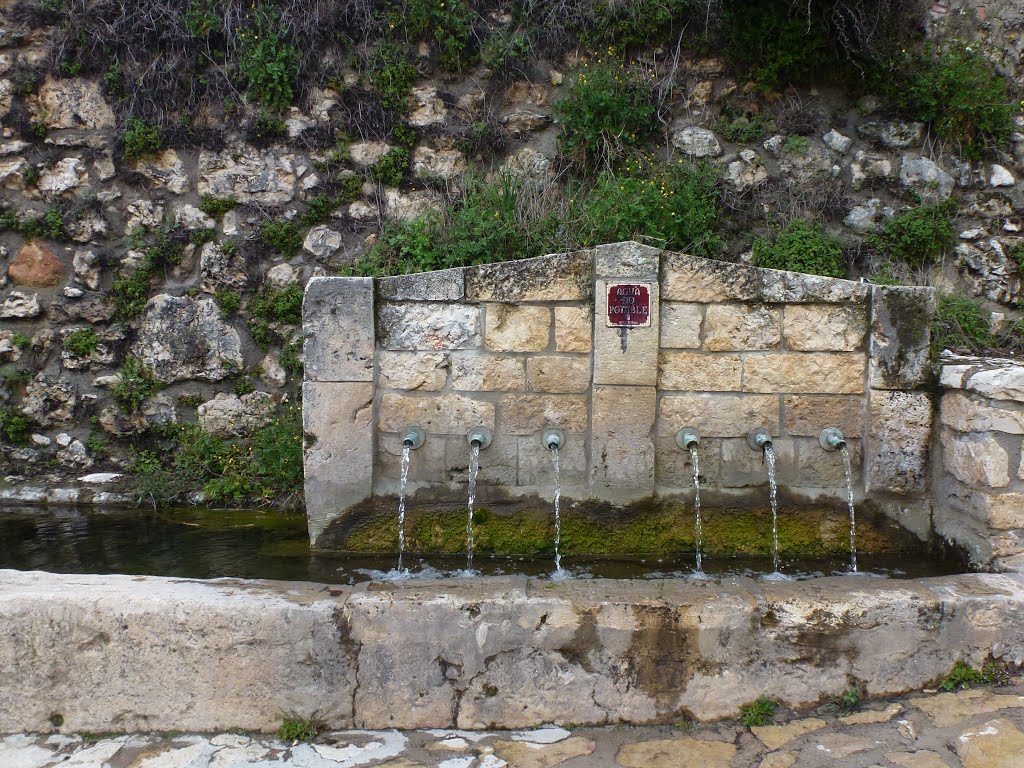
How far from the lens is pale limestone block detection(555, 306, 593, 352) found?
3.69m

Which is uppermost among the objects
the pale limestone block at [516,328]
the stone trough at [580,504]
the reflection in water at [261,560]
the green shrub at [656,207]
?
the green shrub at [656,207]

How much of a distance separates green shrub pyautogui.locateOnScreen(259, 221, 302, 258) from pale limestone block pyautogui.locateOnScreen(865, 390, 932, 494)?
3827 mm

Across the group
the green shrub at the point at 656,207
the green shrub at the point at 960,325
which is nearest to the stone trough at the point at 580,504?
the green shrub at the point at 960,325

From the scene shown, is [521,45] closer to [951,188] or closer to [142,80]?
[142,80]

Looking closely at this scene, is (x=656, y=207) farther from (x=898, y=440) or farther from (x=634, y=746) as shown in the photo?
(x=634, y=746)

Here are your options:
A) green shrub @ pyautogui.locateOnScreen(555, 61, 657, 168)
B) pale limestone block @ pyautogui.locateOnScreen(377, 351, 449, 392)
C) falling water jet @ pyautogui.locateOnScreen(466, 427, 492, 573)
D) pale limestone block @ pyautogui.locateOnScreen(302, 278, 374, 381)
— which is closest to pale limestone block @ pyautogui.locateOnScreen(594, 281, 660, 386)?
falling water jet @ pyautogui.locateOnScreen(466, 427, 492, 573)

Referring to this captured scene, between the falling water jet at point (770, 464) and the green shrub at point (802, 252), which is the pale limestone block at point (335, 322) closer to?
the falling water jet at point (770, 464)

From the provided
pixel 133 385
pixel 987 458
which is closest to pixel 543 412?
pixel 987 458

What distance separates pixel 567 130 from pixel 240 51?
2489 mm

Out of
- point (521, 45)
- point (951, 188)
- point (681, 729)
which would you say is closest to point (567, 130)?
point (521, 45)

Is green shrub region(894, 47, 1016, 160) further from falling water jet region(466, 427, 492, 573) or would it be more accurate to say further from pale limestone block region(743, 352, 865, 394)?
falling water jet region(466, 427, 492, 573)

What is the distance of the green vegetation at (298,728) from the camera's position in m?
2.41

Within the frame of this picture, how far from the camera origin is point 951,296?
14.7 feet

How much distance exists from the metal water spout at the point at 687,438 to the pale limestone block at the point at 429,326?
1.15 meters
